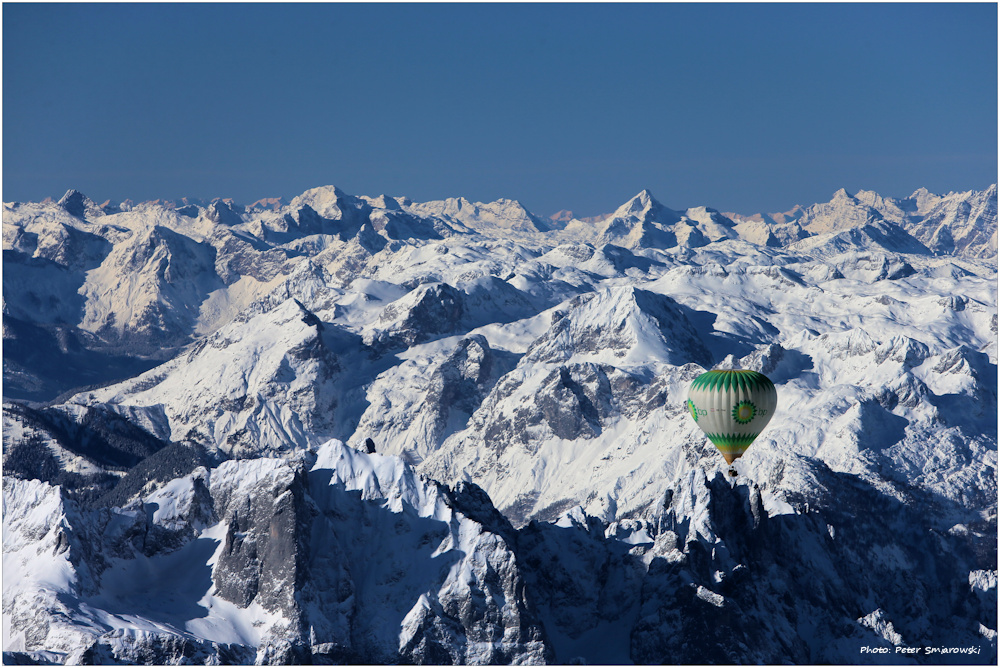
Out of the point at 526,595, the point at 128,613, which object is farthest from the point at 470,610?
the point at 128,613

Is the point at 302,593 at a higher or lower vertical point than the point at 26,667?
higher

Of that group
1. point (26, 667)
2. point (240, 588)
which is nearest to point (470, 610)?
point (240, 588)

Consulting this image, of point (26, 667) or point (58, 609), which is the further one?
point (58, 609)

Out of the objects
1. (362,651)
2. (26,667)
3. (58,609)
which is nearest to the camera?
(26,667)

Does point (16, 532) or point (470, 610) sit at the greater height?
point (16, 532)

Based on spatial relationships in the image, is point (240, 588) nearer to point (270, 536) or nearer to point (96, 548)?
point (270, 536)

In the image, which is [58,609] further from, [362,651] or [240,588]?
[362,651]

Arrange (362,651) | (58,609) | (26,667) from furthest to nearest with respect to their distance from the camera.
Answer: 1. (362,651)
2. (58,609)
3. (26,667)

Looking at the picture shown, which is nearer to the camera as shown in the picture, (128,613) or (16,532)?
(128,613)
